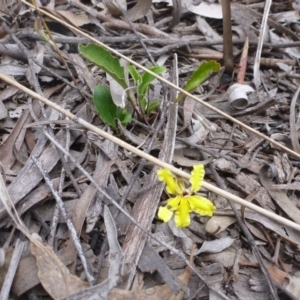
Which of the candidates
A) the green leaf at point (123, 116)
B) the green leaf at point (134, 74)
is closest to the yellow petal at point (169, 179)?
the green leaf at point (123, 116)

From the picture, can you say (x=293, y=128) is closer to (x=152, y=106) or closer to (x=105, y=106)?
(x=152, y=106)

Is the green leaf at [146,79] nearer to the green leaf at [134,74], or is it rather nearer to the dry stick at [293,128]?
the green leaf at [134,74]

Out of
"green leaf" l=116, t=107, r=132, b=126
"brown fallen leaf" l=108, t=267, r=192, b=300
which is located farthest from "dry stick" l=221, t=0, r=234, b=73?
"brown fallen leaf" l=108, t=267, r=192, b=300

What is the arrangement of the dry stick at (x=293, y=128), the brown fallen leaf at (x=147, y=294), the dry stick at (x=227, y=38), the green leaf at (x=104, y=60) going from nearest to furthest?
the brown fallen leaf at (x=147, y=294), the green leaf at (x=104, y=60), the dry stick at (x=293, y=128), the dry stick at (x=227, y=38)

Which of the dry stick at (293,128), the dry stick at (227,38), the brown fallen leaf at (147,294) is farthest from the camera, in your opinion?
the dry stick at (227,38)

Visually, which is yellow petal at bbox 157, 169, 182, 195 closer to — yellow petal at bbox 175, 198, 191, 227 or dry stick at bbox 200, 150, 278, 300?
yellow petal at bbox 175, 198, 191, 227

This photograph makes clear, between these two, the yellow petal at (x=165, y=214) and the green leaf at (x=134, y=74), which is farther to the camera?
the green leaf at (x=134, y=74)
